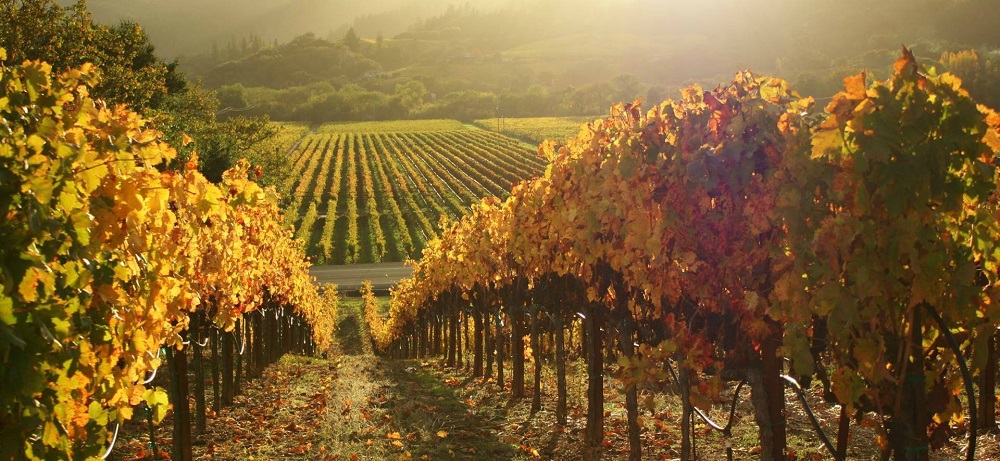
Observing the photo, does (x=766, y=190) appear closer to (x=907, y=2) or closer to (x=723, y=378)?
(x=723, y=378)

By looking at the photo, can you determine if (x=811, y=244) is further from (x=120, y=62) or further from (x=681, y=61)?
(x=681, y=61)

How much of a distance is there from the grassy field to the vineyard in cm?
280

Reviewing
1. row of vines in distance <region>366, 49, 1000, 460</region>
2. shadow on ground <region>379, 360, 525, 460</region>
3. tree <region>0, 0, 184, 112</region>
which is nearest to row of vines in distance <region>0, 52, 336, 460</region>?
row of vines in distance <region>366, 49, 1000, 460</region>

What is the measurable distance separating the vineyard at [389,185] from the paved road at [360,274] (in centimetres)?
113

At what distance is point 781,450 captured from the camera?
532 cm

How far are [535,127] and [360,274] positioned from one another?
5262 cm

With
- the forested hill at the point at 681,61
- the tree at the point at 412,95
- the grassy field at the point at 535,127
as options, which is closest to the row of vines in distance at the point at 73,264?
the forested hill at the point at 681,61

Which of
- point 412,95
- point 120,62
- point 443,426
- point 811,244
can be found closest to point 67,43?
point 120,62

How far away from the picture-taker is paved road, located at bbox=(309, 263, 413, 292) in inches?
2112

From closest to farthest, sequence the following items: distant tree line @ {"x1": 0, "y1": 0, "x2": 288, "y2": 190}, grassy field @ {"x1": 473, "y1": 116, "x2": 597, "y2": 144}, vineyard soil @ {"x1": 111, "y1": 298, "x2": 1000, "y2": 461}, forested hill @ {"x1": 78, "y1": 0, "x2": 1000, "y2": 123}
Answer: vineyard soil @ {"x1": 111, "y1": 298, "x2": 1000, "y2": 461} < distant tree line @ {"x1": 0, "y1": 0, "x2": 288, "y2": 190} < forested hill @ {"x1": 78, "y1": 0, "x2": 1000, "y2": 123} < grassy field @ {"x1": 473, "y1": 116, "x2": 597, "y2": 144}

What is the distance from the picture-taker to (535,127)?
103062mm

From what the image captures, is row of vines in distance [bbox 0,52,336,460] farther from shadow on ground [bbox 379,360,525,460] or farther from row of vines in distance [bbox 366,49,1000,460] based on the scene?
shadow on ground [bbox 379,360,525,460]

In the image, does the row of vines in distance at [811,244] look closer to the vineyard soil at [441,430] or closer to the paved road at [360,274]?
the vineyard soil at [441,430]

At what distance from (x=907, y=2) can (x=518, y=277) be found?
3307 inches
